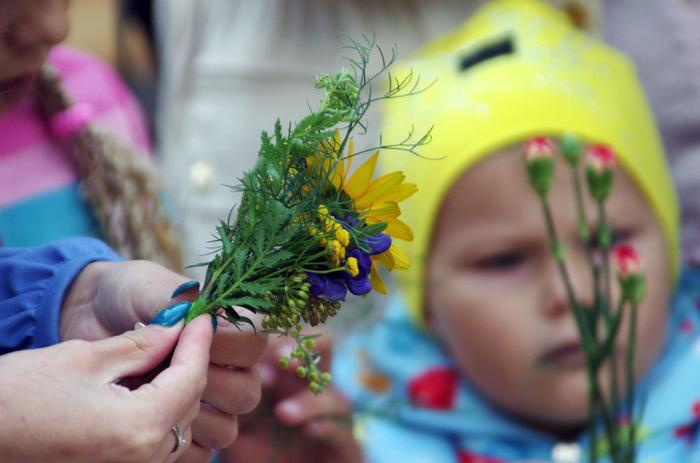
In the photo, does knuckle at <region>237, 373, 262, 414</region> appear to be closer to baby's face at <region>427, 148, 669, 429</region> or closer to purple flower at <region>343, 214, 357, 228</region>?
purple flower at <region>343, 214, 357, 228</region>

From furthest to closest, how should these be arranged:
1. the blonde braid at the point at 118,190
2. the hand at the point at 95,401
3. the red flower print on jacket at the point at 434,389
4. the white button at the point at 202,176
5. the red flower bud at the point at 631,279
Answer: the white button at the point at 202,176
the red flower print on jacket at the point at 434,389
the blonde braid at the point at 118,190
the red flower bud at the point at 631,279
the hand at the point at 95,401

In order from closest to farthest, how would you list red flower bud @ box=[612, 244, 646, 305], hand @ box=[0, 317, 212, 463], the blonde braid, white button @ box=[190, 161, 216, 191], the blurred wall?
hand @ box=[0, 317, 212, 463]
red flower bud @ box=[612, 244, 646, 305]
the blonde braid
white button @ box=[190, 161, 216, 191]
the blurred wall

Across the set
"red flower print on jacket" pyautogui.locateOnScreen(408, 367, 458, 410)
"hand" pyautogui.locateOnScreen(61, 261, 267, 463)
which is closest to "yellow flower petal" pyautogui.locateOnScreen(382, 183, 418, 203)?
"hand" pyautogui.locateOnScreen(61, 261, 267, 463)

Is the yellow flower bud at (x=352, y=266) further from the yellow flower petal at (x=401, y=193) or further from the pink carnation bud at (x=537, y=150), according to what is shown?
the pink carnation bud at (x=537, y=150)

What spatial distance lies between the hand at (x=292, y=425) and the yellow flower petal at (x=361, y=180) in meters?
0.44

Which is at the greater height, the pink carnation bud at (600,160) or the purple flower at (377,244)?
the pink carnation bud at (600,160)

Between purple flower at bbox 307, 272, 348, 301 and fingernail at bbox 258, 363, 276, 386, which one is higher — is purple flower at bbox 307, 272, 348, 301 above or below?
above

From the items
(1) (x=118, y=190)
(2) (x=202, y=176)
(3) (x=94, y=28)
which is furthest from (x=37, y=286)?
(3) (x=94, y=28)

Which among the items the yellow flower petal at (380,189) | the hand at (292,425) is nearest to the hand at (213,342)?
the yellow flower petal at (380,189)

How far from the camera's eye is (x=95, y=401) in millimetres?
439

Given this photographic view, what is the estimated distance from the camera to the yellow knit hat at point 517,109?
104 centimetres

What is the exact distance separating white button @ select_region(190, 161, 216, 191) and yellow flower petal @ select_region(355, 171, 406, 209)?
0.85 metres

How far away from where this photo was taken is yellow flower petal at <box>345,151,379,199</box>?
0.51 meters

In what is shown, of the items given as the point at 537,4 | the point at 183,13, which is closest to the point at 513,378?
the point at 537,4
